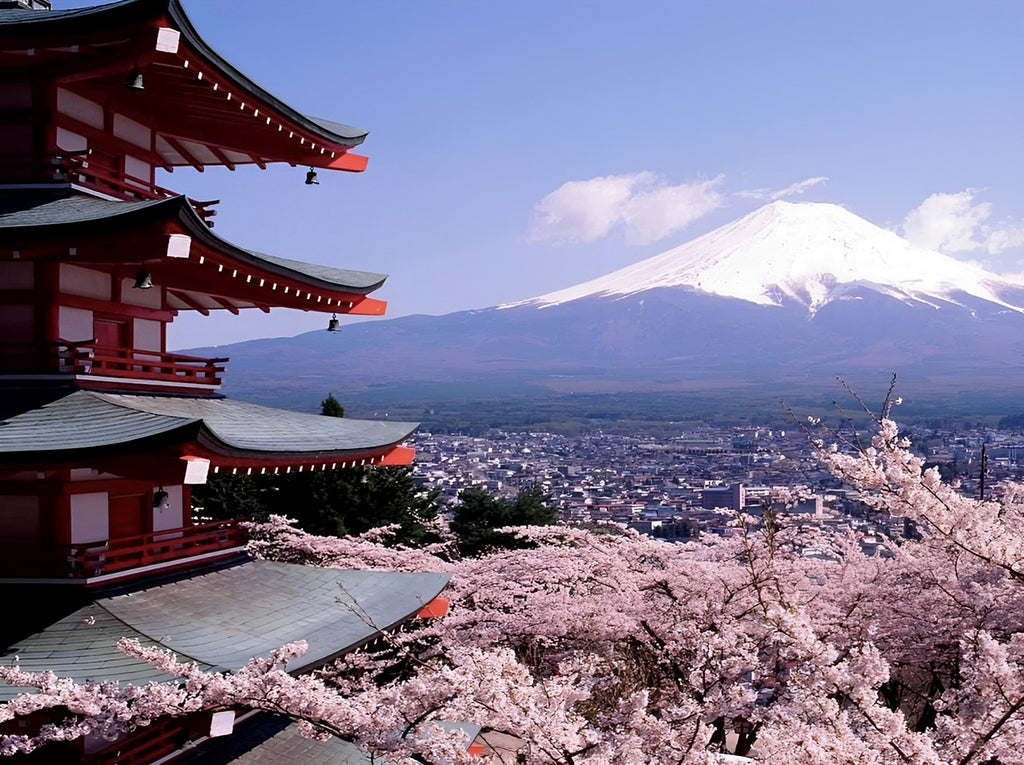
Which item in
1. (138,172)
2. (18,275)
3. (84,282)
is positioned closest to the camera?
(18,275)

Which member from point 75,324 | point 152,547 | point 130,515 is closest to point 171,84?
point 75,324

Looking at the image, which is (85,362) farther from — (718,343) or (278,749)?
(718,343)

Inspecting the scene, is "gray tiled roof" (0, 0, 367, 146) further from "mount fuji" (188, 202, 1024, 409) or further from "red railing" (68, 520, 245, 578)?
"mount fuji" (188, 202, 1024, 409)

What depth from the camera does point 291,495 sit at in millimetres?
23703

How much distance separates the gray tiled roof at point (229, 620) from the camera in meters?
6.00

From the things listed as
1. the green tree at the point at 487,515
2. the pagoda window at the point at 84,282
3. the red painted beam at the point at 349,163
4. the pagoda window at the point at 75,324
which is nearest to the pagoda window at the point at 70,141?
the pagoda window at the point at 84,282

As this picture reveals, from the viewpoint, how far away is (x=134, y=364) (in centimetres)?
746

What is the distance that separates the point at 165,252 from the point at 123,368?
1.47 metres

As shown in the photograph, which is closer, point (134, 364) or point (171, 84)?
point (134, 364)

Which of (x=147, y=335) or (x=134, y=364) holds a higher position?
(x=147, y=335)

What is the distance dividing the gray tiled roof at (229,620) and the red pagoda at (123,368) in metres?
0.02

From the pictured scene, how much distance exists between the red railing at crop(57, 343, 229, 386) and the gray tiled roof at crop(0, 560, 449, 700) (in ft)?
5.42

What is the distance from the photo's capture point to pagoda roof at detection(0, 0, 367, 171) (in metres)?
6.73

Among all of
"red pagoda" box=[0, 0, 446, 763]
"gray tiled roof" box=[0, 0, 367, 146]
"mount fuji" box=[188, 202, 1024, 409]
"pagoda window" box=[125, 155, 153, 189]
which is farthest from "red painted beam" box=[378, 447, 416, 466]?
"mount fuji" box=[188, 202, 1024, 409]
